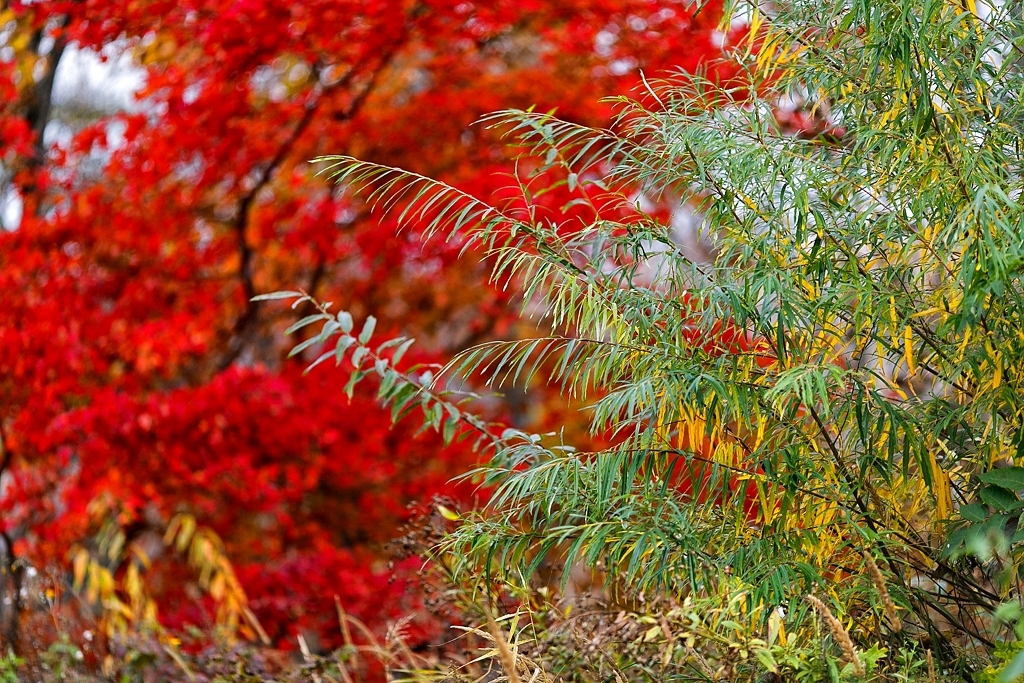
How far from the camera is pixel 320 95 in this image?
16.2 ft

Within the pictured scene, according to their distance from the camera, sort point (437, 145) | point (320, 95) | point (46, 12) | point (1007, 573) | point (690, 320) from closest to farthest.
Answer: point (1007, 573)
point (690, 320)
point (46, 12)
point (320, 95)
point (437, 145)

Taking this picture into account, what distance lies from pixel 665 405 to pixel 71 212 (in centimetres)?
346

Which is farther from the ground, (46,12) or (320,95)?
(46,12)

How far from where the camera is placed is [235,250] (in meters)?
→ 5.70

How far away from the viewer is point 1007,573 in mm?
2000

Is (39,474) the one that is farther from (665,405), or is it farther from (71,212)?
(665,405)

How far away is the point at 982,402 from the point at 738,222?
23.5 inches

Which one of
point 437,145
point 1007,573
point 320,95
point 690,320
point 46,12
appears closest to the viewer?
point 1007,573

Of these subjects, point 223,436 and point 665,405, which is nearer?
point 665,405

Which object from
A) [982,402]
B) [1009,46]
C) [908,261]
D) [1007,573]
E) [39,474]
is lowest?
[39,474]

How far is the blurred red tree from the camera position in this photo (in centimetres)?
446

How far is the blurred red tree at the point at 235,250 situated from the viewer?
4457mm

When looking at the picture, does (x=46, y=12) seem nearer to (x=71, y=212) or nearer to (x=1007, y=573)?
(x=71, y=212)

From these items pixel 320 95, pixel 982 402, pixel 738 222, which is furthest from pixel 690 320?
pixel 320 95
